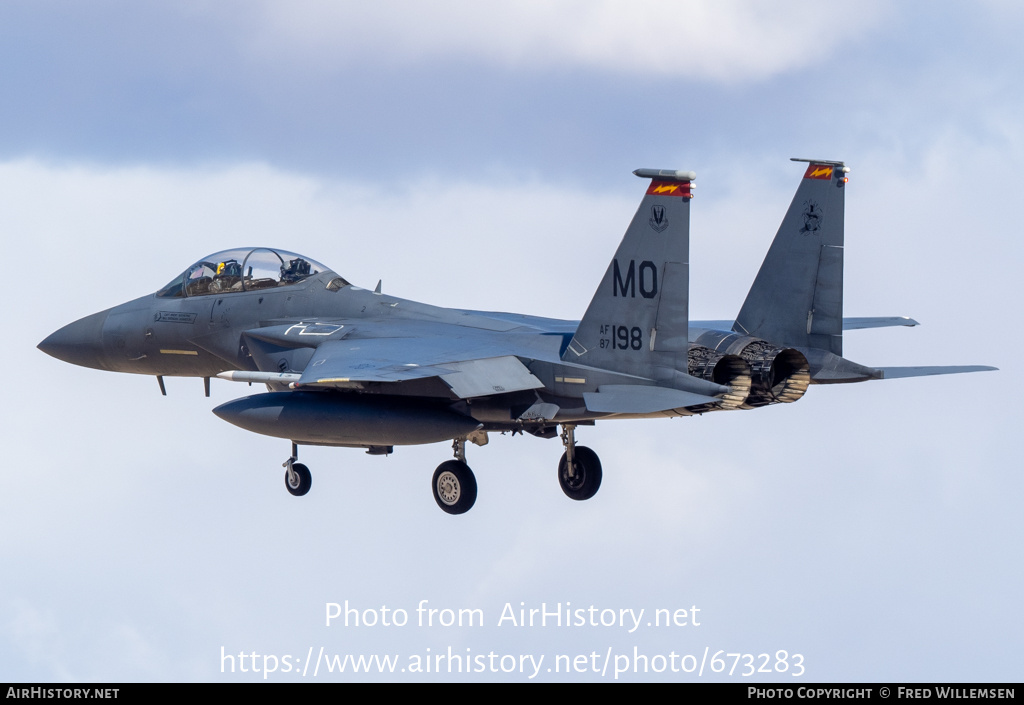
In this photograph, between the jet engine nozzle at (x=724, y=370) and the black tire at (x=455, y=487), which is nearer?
the jet engine nozzle at (x=724, y=370)

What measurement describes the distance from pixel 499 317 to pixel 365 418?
9.69 ft

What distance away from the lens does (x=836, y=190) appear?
1916cm

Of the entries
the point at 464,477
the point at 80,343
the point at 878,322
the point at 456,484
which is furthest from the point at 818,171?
the point at 80,343

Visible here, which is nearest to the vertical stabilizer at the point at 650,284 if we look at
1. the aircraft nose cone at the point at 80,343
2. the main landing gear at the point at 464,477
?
the main landing gear at the point at 464,477

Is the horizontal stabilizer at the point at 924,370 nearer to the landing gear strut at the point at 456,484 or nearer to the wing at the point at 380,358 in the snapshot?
the wing at the point at 380,358

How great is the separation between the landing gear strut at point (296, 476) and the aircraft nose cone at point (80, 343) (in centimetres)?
342

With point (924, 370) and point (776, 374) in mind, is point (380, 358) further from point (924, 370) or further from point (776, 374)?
point (924, 370)

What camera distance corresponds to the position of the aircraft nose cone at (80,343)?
21.0 meters

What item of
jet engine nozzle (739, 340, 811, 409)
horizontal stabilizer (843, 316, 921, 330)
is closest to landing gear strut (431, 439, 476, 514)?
jet engine nozzle (739, 340, 811, 409)

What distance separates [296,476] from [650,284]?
588 cm

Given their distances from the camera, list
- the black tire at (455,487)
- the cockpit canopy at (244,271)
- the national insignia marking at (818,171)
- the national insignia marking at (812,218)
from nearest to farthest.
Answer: the black tire at (455,487)
the national insignia marking at (812,218)
the national insignia marking at (818,171)
the cockpit canopy at (244,271)

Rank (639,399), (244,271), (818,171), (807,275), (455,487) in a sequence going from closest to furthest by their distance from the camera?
1. (639,399)
2. (455,487)
3. (807,275)
4. (818,171)
5. (244,271)

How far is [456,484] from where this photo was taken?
18.8 m

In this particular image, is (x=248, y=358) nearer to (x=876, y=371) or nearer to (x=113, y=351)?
(x=113, y=351)
